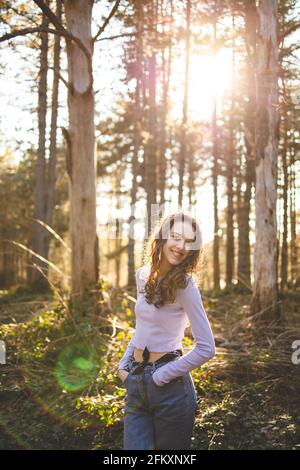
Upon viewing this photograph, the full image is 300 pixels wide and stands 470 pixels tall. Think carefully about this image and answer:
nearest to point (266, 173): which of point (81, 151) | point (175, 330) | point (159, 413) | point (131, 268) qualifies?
point (81, 151)

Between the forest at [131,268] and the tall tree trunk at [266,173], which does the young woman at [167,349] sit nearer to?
the forest at [131,268]

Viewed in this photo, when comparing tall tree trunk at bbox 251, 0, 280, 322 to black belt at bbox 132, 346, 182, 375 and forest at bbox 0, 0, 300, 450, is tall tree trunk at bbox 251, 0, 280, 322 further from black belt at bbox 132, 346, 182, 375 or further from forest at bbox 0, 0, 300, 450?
black belt at bbox 132, 346, 182, 375

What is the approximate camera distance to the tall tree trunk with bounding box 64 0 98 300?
767 centimetres

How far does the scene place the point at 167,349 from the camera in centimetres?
310

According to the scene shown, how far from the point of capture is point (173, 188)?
23234 mm

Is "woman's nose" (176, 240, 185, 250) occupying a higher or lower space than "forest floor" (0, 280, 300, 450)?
higher

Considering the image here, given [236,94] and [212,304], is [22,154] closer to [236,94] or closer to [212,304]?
[236,94]

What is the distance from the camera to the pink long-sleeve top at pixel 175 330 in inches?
116

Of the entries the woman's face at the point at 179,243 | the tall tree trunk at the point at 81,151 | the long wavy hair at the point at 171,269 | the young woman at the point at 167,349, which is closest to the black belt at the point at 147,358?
the young woman at the point at 167,349

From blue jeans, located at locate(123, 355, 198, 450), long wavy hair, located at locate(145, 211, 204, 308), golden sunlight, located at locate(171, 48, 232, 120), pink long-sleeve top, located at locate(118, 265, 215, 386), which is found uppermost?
golden sunlight, located at locate(171, 48, 232, 120)

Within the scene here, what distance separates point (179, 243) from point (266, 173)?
229 inches

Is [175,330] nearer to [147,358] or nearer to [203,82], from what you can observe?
[147,358]

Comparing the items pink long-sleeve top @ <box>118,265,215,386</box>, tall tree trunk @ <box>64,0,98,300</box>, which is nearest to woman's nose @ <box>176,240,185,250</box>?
pink long-sleeve top @ <box>118,265,215,386</box>
